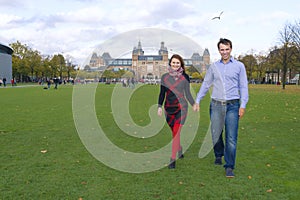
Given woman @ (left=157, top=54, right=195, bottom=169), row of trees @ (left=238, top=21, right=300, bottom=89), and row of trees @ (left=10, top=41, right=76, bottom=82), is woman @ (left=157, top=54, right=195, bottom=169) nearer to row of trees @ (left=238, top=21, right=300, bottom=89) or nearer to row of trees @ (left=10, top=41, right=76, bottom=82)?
row of trees @ (left=238, top=21, right=300, bottom=89)

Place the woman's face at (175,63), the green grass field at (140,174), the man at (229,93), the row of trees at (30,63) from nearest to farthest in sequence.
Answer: the green grass field at (140,174) → the man at (229,93) → the woman's face at (175,63) → the row of trees at (30,63)

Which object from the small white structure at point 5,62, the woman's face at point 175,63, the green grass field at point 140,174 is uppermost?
the small white structure at point 5,62

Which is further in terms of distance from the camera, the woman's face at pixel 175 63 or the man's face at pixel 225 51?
the woman's face at pixel 175 63

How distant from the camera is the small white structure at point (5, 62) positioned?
7150 centimetres

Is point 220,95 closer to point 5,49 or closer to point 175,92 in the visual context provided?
point 175,92

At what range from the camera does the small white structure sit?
235 ft

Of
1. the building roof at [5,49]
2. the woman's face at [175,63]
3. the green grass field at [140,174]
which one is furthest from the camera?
the building roof at [5,49]

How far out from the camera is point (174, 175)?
554cm

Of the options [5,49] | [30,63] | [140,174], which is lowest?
[140,174]

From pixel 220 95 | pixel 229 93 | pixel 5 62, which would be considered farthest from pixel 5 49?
pixel 229 93

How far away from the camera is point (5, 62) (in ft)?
239

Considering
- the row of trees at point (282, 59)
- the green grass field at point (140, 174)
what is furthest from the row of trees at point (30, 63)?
the green grass field at point (140, 174)

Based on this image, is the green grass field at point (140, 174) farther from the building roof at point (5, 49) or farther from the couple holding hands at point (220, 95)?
the building roof at point (5, 49)

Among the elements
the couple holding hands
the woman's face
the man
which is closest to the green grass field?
the couple holding hands
